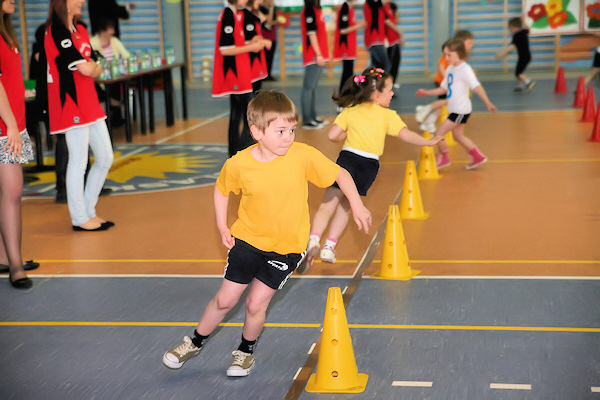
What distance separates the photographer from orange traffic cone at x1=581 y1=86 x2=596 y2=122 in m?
11.3

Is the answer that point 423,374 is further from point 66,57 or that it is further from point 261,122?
point 66,57

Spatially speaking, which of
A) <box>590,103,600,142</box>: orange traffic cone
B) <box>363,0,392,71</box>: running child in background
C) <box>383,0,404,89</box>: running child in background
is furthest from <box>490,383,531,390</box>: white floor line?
<box>383,0,404,89</box>: running child in background

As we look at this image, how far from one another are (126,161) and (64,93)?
3773 mm

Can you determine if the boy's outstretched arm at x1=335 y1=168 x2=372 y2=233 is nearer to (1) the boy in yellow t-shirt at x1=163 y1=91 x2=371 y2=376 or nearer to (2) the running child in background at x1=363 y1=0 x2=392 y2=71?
(1) the boy in yellow t-shirt at x1=163 y1=91 x2=371 y2=376

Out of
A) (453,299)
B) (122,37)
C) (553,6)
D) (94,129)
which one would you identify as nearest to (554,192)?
(453,299)

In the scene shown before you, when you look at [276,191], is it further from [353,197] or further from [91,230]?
[91,230]

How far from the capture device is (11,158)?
4.94 metres

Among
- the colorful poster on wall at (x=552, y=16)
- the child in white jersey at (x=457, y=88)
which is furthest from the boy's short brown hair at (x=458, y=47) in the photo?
the colorful poster on wall at (x=552, y=16)

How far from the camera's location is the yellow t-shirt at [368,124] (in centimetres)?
541

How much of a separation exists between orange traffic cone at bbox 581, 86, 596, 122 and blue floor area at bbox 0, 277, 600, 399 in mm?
7009

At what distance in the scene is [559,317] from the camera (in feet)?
14.2

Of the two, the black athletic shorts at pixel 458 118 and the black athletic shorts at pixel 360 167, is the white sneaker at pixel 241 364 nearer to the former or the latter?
the black athletic shorts at pixel 360 167

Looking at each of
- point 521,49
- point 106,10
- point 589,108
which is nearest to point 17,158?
point 589,108

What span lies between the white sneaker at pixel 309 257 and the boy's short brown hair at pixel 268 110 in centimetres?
172
